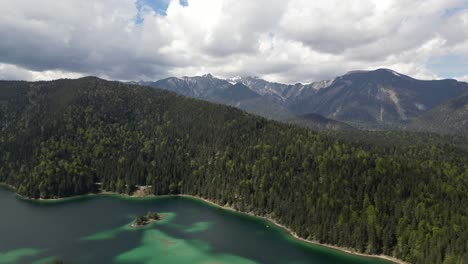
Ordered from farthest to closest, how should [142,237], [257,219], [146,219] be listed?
[257,219] → [146,219] → [142,237]

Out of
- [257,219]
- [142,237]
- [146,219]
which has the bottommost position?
[142,237]

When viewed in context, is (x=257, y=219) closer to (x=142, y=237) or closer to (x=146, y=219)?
(x=146, y=219)

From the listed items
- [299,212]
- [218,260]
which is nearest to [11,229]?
[218,260]

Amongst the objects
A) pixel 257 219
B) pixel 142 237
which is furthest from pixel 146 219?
pixel 257 219

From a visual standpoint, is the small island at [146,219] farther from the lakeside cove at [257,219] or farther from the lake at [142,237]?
the lake at [142,237]

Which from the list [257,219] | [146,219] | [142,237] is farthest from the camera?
[257,219]

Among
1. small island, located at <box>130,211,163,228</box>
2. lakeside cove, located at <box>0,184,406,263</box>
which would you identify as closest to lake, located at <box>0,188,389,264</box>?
lakeside cove, located at <box>0,184,406,263</box>

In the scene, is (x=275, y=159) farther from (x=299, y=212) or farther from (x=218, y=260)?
(x=218, y=260)
